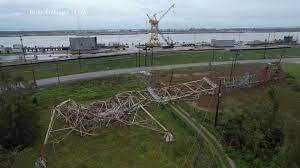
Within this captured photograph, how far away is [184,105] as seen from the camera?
3931 cm

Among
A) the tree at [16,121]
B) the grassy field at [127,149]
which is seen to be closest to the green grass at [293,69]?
the grassy field at [127,149]

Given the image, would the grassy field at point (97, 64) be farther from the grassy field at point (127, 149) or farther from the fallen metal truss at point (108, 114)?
the grassy field at point (127, 149)

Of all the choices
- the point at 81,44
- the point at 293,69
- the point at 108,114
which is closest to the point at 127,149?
the point at 108,114

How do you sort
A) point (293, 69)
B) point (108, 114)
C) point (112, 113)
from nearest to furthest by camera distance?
1. point (108, 114)
2. point (112, 113)
3. point (293, 69)

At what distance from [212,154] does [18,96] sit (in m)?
17.5

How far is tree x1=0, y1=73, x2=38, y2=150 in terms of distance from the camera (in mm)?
28578

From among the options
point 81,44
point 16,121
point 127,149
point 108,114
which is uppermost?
point 81,44

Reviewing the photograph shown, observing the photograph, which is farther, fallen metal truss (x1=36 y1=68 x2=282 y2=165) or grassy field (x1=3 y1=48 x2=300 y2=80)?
grassy field (x1=3 y1=48 x2=300 y2=80)

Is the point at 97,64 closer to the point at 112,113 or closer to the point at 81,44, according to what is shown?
the point at 112,113

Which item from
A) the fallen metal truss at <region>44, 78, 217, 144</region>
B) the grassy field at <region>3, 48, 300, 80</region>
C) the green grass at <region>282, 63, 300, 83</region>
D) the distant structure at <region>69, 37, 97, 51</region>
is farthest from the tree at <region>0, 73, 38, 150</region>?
the distant structure at <region>69, 37, 97, 51</region>

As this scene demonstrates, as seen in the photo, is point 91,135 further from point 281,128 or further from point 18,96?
point 281,128

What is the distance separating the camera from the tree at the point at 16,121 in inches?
1125

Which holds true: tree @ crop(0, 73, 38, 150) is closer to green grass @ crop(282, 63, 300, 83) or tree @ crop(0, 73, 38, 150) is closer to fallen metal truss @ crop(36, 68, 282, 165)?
fallen metal truss @ crop(36, 68, 282, 165)

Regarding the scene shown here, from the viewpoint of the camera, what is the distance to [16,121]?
28.9m
